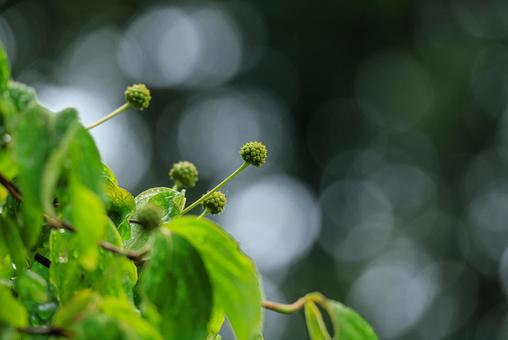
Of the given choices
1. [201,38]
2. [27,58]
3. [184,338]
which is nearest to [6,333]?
[184,338]

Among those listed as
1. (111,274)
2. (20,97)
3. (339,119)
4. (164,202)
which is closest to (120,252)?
(111,274)

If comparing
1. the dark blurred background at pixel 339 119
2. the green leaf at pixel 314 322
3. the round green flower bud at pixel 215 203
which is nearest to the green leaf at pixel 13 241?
the green leaf at pixel 314 322

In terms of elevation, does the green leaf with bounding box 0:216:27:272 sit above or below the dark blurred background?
above

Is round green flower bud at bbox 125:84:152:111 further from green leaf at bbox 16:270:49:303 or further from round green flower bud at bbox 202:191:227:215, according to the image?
green leaf at bbox 16:270:49:303

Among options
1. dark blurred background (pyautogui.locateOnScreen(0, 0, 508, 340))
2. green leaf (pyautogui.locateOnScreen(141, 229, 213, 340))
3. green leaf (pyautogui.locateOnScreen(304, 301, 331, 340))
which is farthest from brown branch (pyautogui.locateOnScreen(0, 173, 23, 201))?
dark blurred background (pyautogui.locateOnScreen(0, 0, 508, 340))

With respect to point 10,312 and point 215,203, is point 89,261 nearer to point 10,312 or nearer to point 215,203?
point 10,312

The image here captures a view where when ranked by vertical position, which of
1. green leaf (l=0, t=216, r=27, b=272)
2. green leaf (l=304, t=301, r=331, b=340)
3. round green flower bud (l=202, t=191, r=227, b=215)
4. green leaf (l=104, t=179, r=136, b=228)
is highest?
green leaf (l=0, t=216, r=27, b=272)
